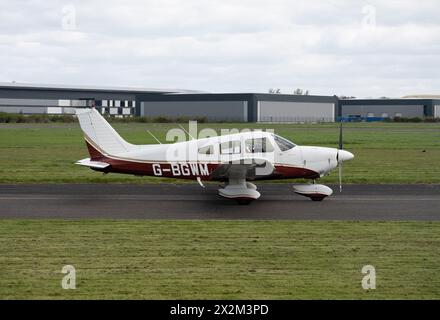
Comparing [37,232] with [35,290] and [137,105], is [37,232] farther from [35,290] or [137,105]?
[137,105]

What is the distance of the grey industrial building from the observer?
10000 centimetres

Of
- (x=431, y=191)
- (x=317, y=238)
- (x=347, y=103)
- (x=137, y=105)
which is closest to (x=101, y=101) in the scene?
(x=137, y=105)

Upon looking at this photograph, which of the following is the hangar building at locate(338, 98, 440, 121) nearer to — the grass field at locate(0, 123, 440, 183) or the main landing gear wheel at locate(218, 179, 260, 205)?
the grass field at locate(0, 123, 440, 183)

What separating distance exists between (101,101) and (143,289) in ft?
338

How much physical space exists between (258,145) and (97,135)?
15.1ft

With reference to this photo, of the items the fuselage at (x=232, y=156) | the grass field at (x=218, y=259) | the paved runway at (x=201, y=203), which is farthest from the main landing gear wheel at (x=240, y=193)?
the grass field at (x=218, y=259)

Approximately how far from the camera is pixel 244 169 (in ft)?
59.8

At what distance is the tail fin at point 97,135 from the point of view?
19.4 m

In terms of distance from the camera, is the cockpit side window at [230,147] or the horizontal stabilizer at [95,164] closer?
the cockpit side window at [230,147]

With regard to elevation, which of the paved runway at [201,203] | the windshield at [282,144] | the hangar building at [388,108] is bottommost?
the paved runway at [201,203]

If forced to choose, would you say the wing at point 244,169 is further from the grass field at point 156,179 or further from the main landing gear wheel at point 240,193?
the grass field at point 156,179

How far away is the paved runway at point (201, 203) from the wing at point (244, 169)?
0.76 meters

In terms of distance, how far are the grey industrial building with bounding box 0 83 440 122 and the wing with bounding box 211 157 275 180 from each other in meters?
77.0

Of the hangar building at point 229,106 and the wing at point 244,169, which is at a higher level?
the hangar building at point 229,106
